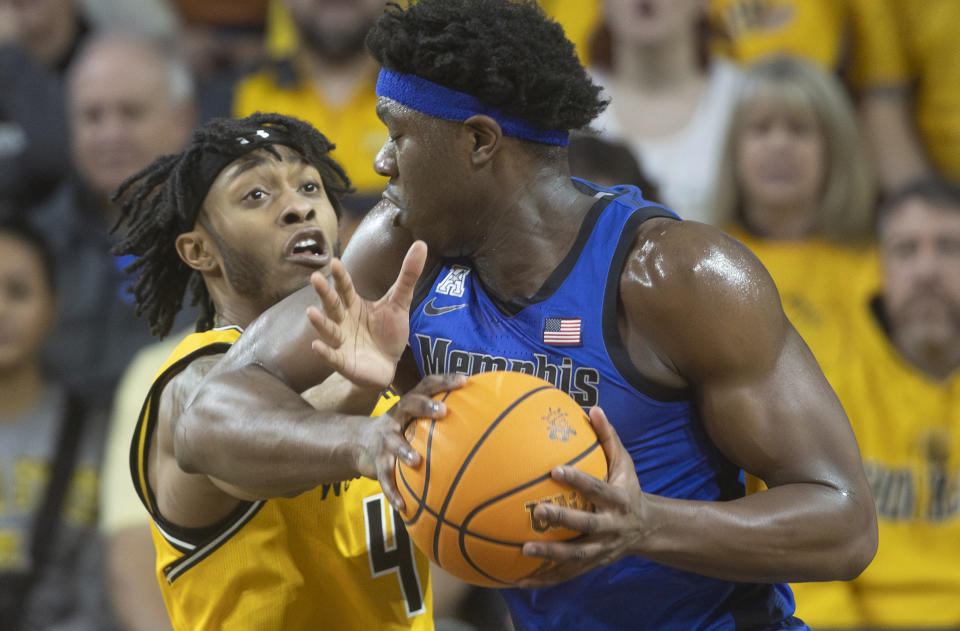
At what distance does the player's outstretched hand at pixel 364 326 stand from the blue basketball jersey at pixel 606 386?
0.28 metres

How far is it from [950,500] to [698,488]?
11.1 feet

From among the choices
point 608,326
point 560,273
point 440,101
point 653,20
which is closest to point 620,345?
point 608,326

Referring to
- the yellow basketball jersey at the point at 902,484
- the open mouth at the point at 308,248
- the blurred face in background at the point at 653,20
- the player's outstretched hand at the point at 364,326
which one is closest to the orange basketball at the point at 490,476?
the player's outstretched hand at the point at 364,326

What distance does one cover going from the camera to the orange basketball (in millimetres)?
2273

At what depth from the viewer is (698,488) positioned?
283 centimetres

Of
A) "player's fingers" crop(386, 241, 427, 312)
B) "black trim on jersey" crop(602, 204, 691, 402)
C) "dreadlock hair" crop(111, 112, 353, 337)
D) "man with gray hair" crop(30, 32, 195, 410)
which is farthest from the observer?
"man with gray hair" crop(30, 32, 195, 410)

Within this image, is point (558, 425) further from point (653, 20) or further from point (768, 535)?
point (653, 20)

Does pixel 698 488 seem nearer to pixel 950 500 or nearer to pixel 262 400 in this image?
pixel 262 400

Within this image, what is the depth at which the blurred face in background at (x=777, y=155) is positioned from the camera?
6.24 meters

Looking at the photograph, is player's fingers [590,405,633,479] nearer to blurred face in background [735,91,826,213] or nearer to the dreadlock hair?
the dreadlock hair

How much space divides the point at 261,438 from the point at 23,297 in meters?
4.16

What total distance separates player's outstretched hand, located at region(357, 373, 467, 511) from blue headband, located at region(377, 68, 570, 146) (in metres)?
0.71

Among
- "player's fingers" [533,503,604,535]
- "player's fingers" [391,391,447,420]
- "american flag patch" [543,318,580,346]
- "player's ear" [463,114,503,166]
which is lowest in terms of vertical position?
"player's fingers" [533,503,604,535]

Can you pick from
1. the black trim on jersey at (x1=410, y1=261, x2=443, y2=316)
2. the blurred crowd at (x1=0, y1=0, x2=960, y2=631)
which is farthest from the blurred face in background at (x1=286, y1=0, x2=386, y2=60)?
the black trim on jersey at (x1=410, y1=261, x2=443, y2=316)
